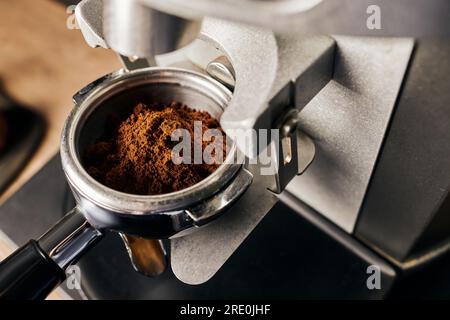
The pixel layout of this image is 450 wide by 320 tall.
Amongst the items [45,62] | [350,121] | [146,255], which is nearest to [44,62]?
[45,62]

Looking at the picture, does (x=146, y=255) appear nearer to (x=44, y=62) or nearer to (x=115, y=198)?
(x=115, y=198)

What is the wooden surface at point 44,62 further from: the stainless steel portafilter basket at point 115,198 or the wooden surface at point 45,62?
the stainless steel portafilter basket at point 115,198

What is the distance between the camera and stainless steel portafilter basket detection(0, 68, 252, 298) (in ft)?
1.21

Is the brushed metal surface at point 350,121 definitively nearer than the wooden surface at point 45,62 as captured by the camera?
Yes

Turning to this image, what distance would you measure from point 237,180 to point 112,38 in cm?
14

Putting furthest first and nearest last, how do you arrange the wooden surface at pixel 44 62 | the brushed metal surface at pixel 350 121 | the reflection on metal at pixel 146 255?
the wooden surface at pixel 44 62 < the reflection on metal at pixel 146 255 < the brushed metal surface at pixel 350 121

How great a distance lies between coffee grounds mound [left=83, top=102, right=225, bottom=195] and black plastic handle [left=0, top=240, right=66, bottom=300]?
8 centimetres

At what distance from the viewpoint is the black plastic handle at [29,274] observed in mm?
380

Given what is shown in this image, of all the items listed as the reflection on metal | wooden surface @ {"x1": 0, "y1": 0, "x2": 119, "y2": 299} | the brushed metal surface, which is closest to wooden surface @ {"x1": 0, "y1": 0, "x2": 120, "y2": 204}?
wooden surface @ {"x1": 0, "y1": 0, "x2": 119, "y2": 299}

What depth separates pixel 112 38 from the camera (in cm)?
31

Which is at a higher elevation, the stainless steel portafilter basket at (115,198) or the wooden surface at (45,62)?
the stainless steel portafilter basket at (115,198)

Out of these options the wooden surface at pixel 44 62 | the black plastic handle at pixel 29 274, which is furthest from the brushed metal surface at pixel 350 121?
the wooden surface at pixel 44 62

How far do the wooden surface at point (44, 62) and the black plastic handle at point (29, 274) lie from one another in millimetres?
290

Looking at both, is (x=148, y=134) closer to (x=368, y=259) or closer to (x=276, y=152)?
(x=276, y=152)
